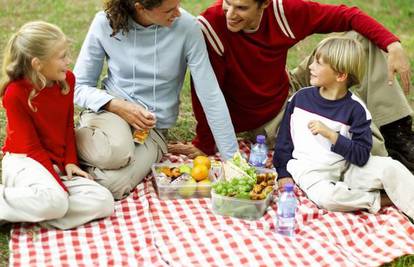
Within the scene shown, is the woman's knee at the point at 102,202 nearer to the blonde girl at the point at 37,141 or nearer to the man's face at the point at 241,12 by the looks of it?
the blonde girl at the point at 37,141

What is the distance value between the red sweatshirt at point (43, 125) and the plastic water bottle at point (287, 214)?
1192 mm

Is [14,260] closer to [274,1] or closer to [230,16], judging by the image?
[230,16]

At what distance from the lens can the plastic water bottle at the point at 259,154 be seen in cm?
500

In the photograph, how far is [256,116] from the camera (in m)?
5.21

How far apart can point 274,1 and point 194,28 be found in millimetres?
577

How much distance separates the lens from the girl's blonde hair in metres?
4.20

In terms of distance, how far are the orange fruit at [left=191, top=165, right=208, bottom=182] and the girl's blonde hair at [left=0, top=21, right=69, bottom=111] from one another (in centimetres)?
102

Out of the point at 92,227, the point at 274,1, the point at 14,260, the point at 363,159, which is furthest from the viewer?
the point at 274,1

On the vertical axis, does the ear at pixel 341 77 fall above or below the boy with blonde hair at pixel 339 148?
above

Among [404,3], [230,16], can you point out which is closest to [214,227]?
[230,16]

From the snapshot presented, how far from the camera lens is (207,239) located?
4.08 m

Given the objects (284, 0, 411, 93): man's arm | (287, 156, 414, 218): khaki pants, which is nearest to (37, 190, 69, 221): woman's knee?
(287, 156, 414, 218): khaki pants

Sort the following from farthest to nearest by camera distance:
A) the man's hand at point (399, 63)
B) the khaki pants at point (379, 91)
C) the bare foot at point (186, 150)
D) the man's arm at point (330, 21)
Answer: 1. the bare foot at point (186, 150)
2. the khaki pants at point (379, 91)
3. the man's arm at point (330, 21)
4. the man's hand at point (399, 63)

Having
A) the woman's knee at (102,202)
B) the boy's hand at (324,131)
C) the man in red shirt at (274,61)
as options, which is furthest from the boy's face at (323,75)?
the woman's knee at (102,202)
